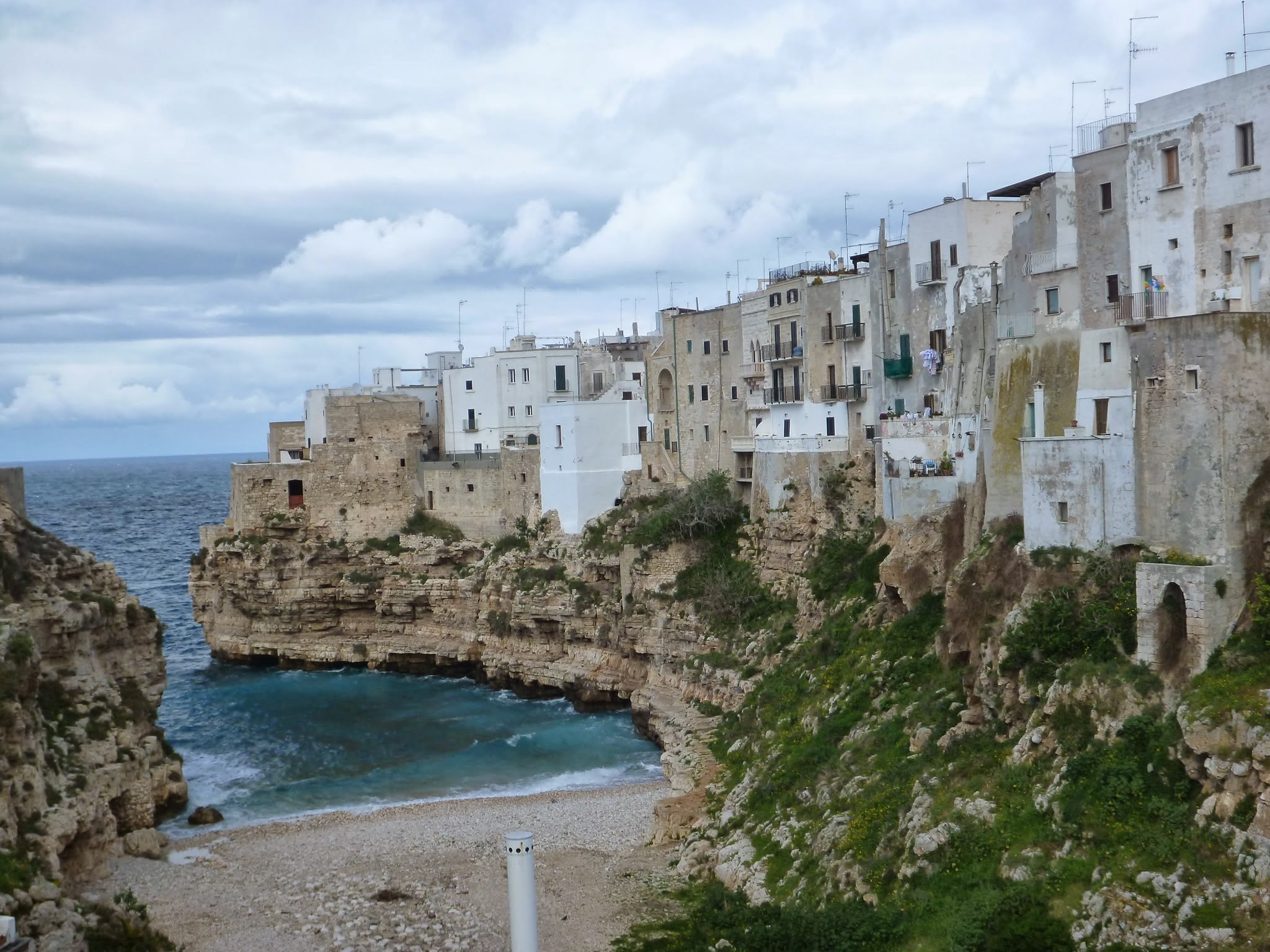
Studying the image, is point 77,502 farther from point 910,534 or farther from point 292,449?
point 910,534

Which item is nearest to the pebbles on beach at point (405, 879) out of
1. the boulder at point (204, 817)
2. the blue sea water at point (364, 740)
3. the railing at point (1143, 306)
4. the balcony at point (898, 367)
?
the boulder at point (204, 817)

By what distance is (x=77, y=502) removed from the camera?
545ft

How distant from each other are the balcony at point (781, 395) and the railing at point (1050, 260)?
17253 mm

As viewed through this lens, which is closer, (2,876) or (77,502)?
(2,876)

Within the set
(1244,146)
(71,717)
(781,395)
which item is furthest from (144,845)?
(1244,146)

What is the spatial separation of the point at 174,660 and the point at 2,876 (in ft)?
133

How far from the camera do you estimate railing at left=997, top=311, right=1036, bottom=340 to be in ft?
109

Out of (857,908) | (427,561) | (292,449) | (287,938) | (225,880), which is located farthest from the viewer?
(292,449)

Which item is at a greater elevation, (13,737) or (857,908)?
(13,737)

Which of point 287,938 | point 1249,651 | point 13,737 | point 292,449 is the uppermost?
point 292,449

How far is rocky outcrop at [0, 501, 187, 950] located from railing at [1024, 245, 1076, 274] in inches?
Answer: 997

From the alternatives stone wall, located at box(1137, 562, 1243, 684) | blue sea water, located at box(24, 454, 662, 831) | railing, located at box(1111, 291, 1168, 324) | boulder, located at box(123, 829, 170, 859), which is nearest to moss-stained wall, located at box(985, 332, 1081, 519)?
railing, located at box(1111, 291, 1168, 324)

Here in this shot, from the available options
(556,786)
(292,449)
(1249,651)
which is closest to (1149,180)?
(1249,651)

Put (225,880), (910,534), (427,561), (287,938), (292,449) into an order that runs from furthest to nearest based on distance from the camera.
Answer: (292,449), (427,561), (910,534), (225,880), (287,938)
